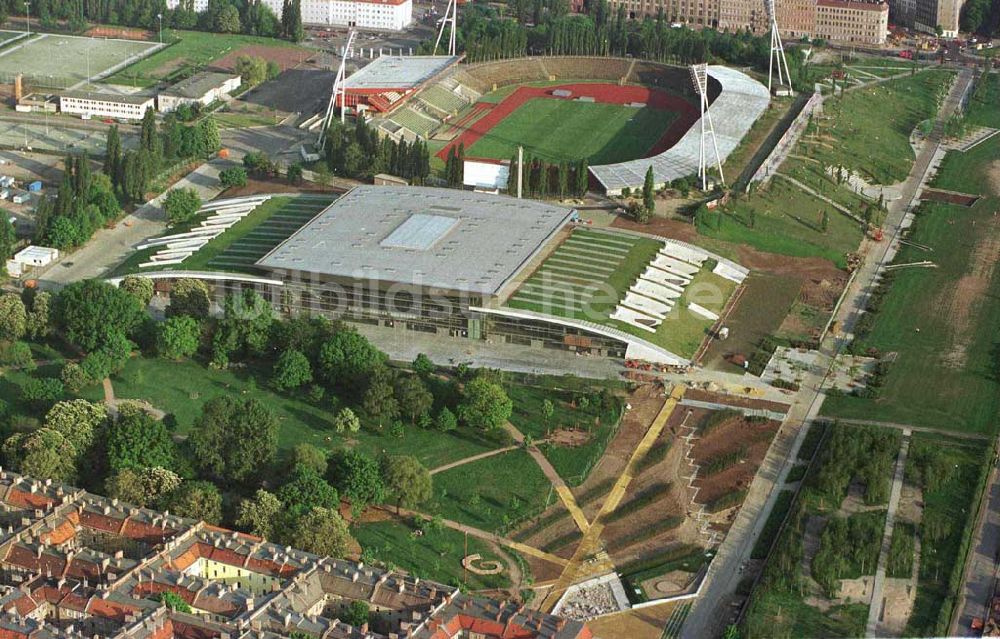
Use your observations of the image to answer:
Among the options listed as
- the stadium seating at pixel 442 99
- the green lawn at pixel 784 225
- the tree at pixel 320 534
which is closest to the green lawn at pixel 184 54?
the stadium seating at pixel 442 99

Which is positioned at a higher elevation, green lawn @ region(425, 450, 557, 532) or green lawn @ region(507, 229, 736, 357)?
green lawn @ region(507, 229, 736, 357)

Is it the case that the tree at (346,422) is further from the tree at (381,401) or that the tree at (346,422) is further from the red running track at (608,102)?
the red running track at (608,102)

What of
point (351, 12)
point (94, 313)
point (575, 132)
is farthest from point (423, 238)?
point (351, 12)

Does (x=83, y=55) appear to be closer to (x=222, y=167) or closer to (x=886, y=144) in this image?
(x=222, y=167)

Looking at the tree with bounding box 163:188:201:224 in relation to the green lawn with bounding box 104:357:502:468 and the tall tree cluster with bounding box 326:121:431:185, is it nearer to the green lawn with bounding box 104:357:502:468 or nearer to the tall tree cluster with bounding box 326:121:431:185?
the tall tree cluster with bounding box 326:121:431:185

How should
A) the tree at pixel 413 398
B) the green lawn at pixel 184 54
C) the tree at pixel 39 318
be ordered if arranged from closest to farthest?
the tree at pixel 413 398
the tree at pixel 39 318
the green lawn at pixel 184 54

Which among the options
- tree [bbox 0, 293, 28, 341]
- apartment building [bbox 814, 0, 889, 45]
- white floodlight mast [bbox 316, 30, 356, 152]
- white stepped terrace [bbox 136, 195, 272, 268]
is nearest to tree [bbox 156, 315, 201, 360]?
tree [bbox 0, 293, 28, 341]
